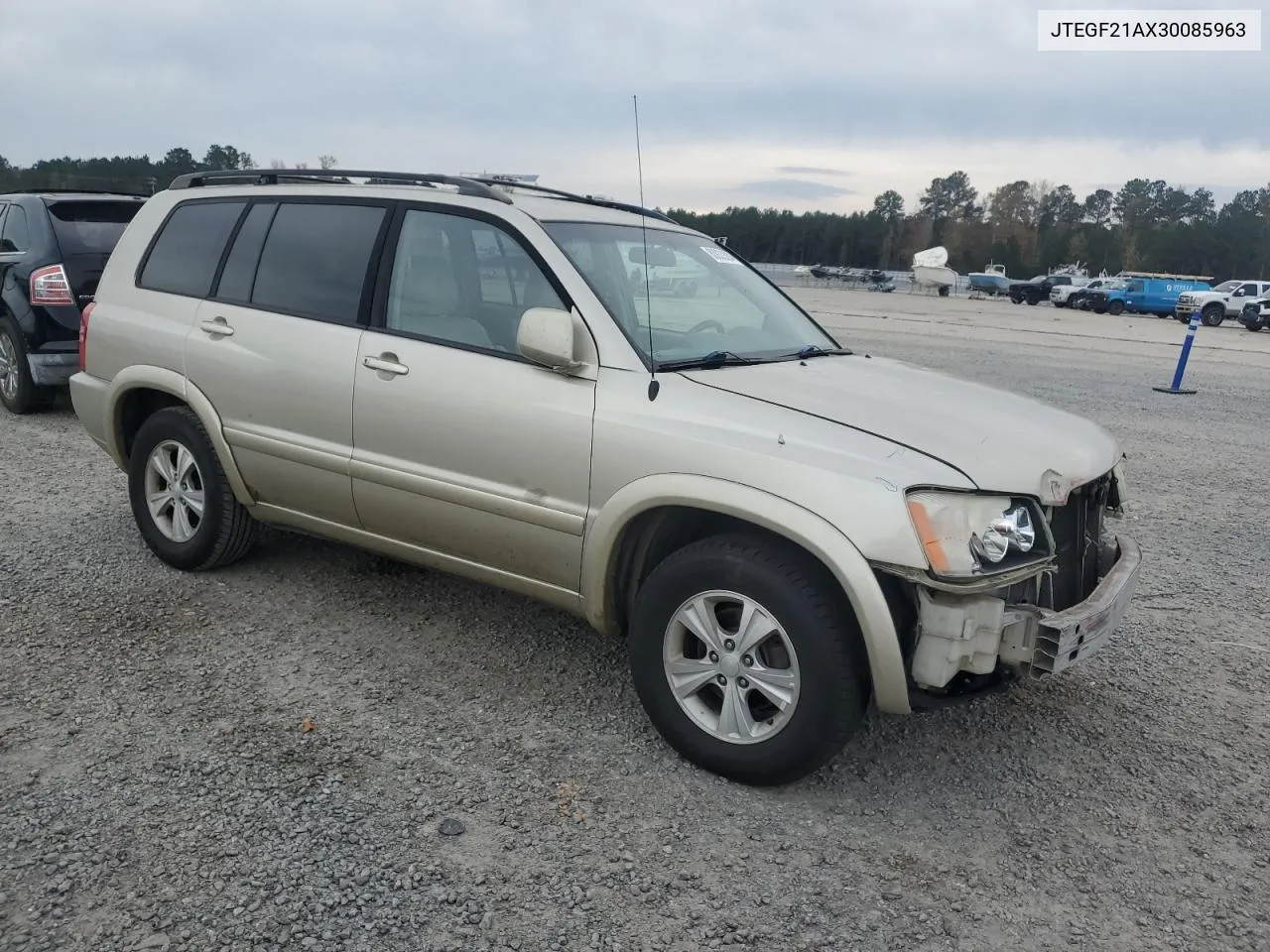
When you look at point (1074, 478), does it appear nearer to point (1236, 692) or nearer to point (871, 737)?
point (871, 737)

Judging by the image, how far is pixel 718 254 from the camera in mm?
4656

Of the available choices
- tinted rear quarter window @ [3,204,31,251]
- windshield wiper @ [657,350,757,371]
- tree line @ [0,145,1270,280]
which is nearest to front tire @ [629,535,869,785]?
windshield wiper @ [657,350,757,371]

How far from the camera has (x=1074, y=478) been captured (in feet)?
10.4

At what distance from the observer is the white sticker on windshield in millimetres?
4582

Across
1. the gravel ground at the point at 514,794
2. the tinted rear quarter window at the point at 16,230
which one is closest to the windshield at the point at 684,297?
the gravel ground at the point at 514,794

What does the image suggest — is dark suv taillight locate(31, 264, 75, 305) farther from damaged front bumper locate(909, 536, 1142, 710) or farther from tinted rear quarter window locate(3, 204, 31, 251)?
damaged front bumper locate(909, 536, 1142, 710)

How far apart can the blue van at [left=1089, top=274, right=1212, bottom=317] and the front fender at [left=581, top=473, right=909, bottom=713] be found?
43663 mm

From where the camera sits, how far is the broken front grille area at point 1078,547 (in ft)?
10.7

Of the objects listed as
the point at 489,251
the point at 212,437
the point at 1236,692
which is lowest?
the point at 1236,692

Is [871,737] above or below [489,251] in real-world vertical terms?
below

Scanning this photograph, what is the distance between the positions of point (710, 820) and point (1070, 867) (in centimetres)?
104

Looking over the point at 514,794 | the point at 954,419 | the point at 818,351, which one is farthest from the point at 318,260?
the point at 954,419

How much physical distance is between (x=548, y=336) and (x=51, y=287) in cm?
641

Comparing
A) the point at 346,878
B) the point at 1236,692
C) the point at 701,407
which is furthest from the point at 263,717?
the point at 1236,692
